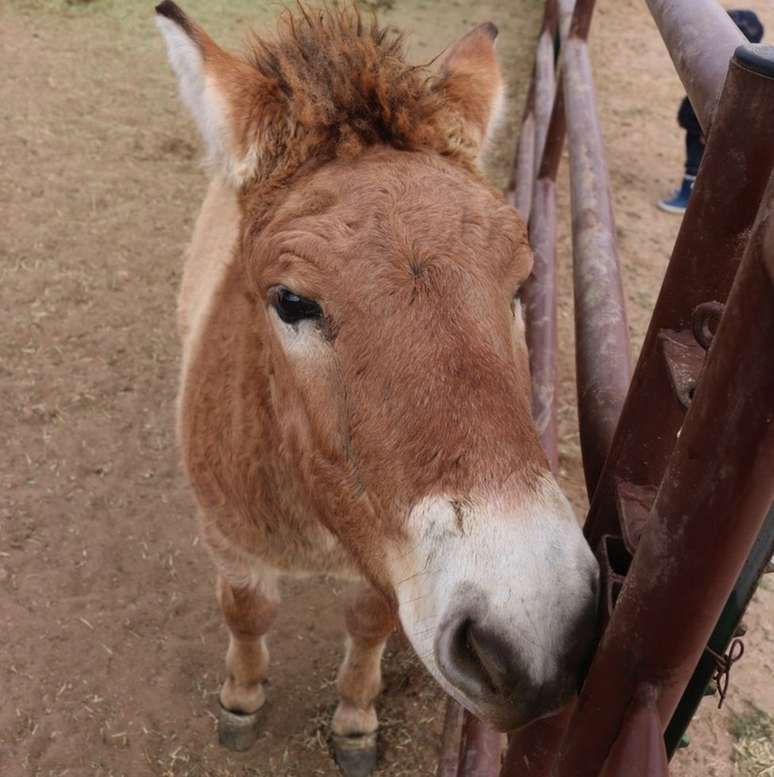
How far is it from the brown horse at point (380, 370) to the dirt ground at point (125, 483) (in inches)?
27.5

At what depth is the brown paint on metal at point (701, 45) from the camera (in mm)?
1355

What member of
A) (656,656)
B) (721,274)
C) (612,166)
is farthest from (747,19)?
(656,656)

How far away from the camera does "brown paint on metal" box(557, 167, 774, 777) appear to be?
857mm

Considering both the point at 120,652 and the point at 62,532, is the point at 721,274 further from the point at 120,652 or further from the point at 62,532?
the point at 62,532

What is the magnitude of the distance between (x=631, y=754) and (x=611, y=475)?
50 centimetres

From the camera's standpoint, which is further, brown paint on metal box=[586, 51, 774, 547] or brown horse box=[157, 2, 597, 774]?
brown horse box=[157, 2, 597, 774]

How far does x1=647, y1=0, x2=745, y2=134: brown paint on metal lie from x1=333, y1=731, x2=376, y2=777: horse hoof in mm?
2734

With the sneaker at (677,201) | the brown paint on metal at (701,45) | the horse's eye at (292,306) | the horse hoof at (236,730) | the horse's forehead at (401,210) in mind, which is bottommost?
the horse hoof at (236,730)

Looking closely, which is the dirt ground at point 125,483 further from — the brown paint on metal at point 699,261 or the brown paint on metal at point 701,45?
the brown paint on metal at point 701,45

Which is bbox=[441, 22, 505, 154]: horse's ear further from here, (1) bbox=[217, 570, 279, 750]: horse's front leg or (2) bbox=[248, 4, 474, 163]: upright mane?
(1) bbox=[217, 570, 279, 750]: horse's front leg

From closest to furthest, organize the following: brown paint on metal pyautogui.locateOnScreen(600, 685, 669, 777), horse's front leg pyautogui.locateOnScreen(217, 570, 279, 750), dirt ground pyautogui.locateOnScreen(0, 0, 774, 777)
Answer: brown paint on metal pyautogui.locateOnScreen(600, 685, 669, 777) < horse's front leg pyautogui.locateOnScreen(217, 570, 279, 750) < dirt ground pyautogui.locateOnScreen(0, 0, 774, 777)

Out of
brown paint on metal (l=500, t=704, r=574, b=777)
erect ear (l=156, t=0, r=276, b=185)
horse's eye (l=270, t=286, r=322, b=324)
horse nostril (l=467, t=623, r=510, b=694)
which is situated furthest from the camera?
erect ear (l=156, t=0, r=276, b=185)

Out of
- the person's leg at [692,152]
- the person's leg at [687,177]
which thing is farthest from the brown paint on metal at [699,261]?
the person's leg at [692,152]

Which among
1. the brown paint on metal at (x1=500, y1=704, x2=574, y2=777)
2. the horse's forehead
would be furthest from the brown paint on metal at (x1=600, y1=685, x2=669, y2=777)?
the horse's forehead
